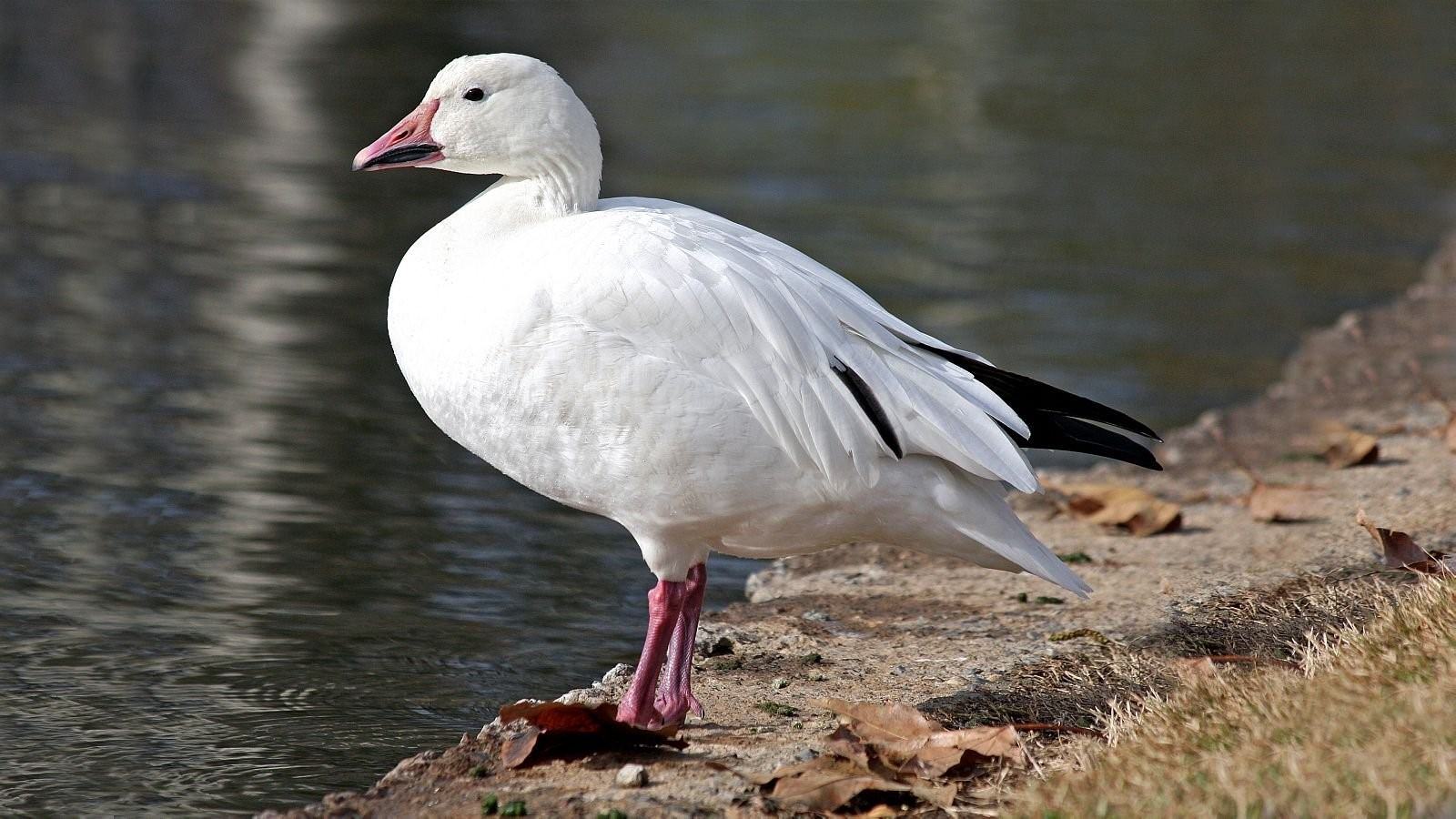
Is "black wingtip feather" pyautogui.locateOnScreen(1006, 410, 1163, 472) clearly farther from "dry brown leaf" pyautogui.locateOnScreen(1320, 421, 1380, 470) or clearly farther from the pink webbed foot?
"dry brown leaf" pyautogui.locateOnScreen(1320, 421, 1380, 470)

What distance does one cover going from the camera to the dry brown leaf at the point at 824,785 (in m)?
4.23

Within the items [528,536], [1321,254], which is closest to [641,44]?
[1321,254]

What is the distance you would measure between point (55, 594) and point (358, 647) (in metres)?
1.19

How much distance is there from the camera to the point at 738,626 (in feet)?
20.0

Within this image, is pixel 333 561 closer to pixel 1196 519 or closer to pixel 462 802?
pixel 462 802

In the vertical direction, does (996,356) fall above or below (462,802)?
above

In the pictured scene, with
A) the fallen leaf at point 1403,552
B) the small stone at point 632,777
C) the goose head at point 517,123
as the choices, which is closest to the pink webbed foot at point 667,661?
the small stone at point 632,777

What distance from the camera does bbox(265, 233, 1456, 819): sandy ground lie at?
4551 mm

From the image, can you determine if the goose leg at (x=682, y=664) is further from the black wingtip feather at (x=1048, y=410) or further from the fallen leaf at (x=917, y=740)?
the black wingtip feather at (x=1048, y=410)

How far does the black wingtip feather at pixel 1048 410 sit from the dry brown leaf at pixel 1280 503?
2.44 meters

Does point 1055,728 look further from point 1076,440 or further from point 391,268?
point 391,268

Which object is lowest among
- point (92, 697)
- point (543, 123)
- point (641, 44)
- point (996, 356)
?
point (92, 697)

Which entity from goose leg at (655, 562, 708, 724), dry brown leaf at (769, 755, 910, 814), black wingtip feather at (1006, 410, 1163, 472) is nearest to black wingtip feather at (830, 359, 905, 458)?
black wingtip feather at (1006, 410, 1163, 472)

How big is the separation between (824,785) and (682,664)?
3.16 feet
